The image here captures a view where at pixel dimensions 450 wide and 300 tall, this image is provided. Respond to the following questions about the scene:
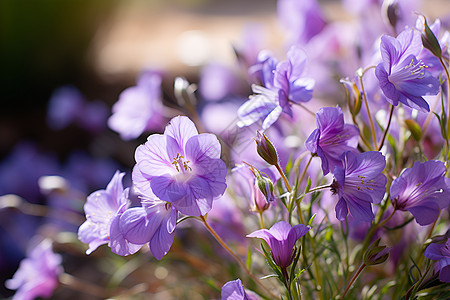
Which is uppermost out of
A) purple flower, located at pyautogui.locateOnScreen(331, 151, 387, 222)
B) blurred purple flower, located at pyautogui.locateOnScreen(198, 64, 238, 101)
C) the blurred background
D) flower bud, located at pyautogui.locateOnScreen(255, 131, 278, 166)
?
flower bud, located at pyautogui.locateOnScreen(255, 131, 278, 166)

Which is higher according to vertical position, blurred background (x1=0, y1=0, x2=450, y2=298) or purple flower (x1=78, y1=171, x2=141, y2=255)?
purple flower (x1=78, y1=171, x2=141, y2=255)

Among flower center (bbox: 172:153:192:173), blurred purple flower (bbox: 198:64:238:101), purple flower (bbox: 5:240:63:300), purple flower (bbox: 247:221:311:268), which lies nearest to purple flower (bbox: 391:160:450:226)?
purple flower (bbox: 247:221:311:268)

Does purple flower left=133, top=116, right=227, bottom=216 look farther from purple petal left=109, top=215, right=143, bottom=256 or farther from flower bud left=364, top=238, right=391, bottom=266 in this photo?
flower bud left=364, top=238, right=391, bottom=266

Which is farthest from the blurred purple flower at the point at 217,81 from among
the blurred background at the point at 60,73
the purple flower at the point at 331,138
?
Answer: the purple flower at the point at 331,138

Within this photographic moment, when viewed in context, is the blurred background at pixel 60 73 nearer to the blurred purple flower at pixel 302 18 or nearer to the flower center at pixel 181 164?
the blurred purple flower at pixel 302 18

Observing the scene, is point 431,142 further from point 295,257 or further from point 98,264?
point 98,264

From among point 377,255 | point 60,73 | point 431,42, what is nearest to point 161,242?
point 377,255
